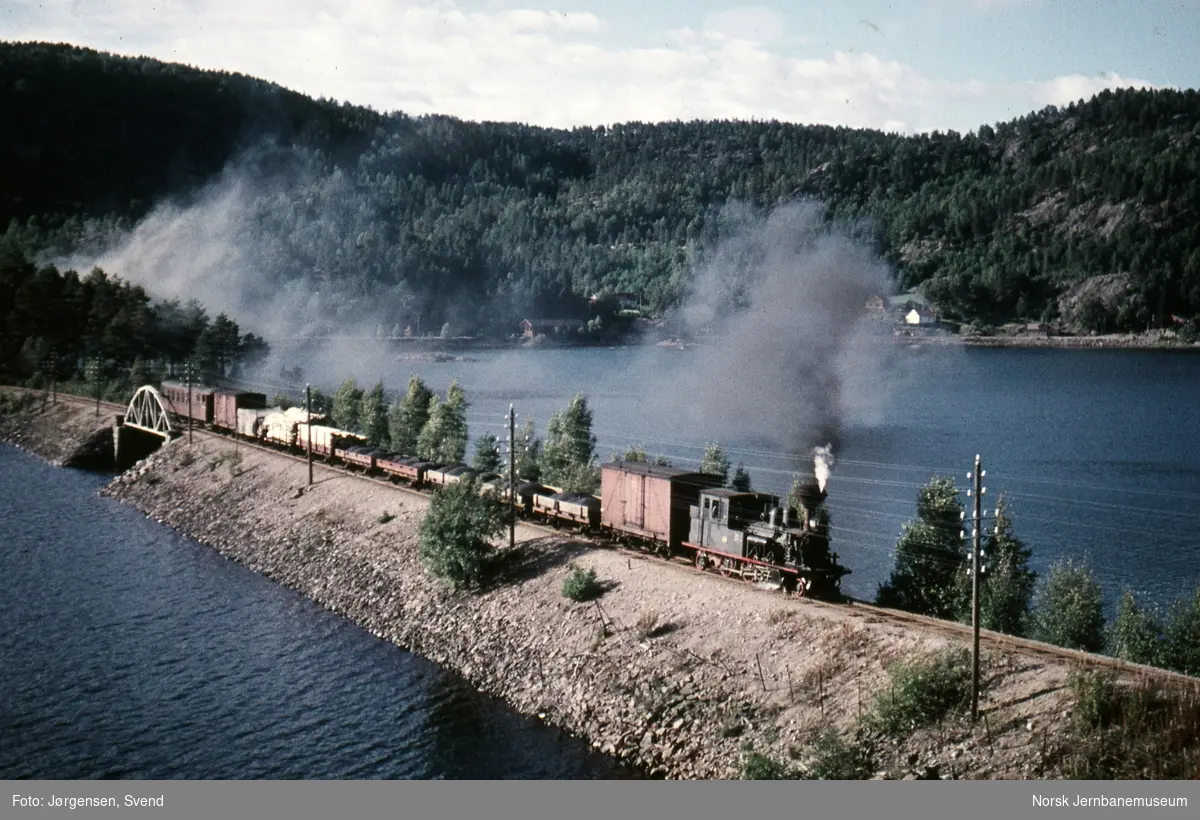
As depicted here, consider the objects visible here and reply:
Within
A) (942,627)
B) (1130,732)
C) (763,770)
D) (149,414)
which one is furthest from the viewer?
(149,414)

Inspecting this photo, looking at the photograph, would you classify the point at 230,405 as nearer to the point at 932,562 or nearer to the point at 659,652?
the point at 659,652

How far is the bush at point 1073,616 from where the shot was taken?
39.0 metres

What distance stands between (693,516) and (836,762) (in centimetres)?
1816

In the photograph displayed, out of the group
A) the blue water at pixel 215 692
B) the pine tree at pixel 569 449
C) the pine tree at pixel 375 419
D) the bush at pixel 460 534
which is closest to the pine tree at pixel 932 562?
the blue water at pixel 215 692

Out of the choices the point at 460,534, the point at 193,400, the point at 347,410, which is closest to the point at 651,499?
the point at 460,534

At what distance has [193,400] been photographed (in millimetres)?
95062

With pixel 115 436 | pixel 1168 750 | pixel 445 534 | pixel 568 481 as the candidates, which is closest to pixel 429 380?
pixel 115 436

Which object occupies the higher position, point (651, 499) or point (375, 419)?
point (375, 419)

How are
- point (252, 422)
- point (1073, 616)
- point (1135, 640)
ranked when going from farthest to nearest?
point (252, 422) < point (1073, 616) < point (1135, 640)

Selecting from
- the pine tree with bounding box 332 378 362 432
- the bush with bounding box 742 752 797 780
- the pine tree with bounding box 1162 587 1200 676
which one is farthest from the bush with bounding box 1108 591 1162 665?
the pine tree with bounding box 332 378 362 432

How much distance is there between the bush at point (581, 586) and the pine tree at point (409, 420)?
1680 inches

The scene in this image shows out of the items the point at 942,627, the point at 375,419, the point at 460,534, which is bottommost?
the point at 942,627

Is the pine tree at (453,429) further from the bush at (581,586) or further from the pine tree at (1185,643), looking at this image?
the pine tree at (1185,643)

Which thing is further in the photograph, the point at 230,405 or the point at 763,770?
the point at 230,405
